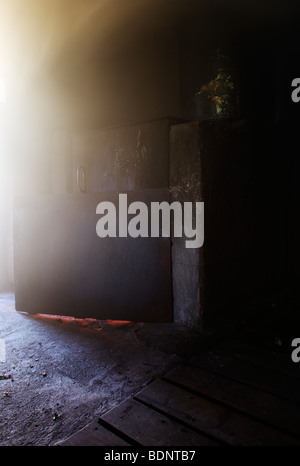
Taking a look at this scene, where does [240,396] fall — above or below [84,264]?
below

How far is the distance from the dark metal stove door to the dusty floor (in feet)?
0.82

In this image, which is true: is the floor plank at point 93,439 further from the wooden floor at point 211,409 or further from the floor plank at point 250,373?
the floor plank at point 250,373

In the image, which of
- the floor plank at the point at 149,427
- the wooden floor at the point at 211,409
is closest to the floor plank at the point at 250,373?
the wooden floor at the point at 211,409

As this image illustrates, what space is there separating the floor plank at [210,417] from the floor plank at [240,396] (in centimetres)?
7

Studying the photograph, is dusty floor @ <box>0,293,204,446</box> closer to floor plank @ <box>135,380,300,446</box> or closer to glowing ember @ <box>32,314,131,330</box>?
glowing ember @ <box>32,314,131,330</box>

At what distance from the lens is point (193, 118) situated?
4.22 metres

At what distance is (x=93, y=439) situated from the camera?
1937mm

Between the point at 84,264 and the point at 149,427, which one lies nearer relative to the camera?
the point at 149,427

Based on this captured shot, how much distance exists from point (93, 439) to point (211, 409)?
2.74 feet

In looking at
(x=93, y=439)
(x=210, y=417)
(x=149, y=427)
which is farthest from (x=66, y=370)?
(x=210, y=417)

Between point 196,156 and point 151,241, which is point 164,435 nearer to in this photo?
point 151,241

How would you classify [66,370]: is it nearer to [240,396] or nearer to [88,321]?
[88,321]

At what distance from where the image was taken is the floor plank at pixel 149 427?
1912mm
